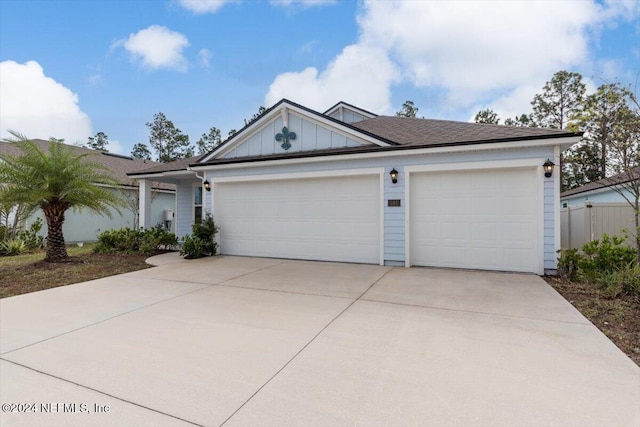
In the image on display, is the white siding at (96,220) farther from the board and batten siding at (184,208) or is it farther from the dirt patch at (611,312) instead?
the dirt patch at (611,312)

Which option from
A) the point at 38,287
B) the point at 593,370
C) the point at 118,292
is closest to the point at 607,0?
the point at 593,370

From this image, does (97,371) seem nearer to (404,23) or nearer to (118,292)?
(118,292)

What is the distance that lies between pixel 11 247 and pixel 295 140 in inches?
393

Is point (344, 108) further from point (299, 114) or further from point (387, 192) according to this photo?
point (387, 192)

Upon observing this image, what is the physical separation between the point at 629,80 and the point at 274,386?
313 inches

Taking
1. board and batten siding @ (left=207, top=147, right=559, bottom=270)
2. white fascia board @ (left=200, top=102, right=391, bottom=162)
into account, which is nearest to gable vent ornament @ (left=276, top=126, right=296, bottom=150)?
white fascia board @ (left=200, top=102, right=391, bottom=162)

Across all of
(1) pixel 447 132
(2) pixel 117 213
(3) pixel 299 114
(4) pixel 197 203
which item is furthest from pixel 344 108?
(2) pixel 117 213

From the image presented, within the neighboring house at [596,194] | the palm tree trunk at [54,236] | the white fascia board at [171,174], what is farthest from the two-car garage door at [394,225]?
the neighboring house at [596,194]

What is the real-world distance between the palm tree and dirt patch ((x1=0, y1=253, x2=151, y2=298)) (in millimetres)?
611

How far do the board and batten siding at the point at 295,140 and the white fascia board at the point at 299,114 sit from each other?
0.26ft

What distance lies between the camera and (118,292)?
220 inches

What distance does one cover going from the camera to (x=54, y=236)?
27.9 ft

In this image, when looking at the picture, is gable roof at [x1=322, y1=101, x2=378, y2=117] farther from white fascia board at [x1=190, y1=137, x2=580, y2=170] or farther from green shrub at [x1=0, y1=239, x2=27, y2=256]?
green shrub at [x1=0, y1=239, x2=27, y2=256]

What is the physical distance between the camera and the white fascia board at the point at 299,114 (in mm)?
8289
